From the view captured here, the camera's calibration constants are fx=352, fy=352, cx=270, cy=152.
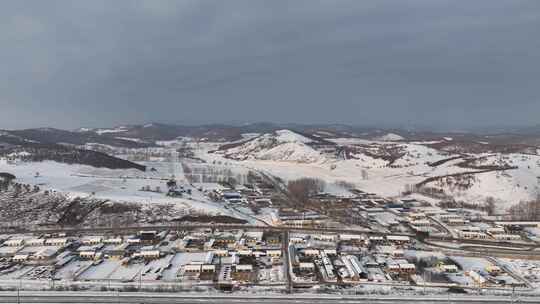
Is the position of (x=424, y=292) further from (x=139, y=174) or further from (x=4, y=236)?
(x=139, y=174)

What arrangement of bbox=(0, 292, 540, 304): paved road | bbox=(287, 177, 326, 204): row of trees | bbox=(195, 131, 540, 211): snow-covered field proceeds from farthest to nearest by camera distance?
bbox=(195, 131, 540, 211): snow-covered field, bbox=(287, 177, 326, 204): row of trees, bbox=(0, 292, 540, 304): paved road

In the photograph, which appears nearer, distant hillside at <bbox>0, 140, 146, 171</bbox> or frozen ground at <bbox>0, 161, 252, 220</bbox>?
frozen ground at <bbox>0, 161, 252, 220</bbox>

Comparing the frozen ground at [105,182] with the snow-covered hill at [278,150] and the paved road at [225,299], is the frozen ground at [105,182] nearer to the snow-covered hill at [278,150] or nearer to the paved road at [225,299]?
the paved road at [225,299]

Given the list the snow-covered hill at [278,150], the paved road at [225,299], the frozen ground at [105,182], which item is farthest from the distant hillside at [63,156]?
the paved road at [225,299]

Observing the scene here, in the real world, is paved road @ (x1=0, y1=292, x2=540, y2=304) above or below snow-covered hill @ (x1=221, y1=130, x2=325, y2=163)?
below

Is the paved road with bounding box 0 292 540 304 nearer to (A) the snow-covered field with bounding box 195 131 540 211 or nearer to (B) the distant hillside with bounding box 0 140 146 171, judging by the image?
(A) the snow-covered field with bounding box 195 131 540 211

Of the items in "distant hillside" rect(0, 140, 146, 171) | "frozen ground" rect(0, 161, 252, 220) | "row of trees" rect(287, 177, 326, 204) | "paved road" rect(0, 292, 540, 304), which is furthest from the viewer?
"distant hillside" rect(0, 140, 146, 171)

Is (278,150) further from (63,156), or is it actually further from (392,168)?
(63,156)

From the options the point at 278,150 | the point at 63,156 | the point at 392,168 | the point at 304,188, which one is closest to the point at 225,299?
the point at 304,188

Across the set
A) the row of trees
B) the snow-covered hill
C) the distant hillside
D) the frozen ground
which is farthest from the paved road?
the snow-covered hill
